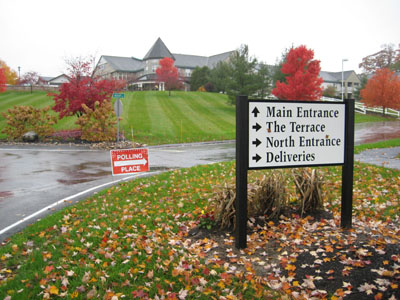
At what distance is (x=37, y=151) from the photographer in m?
17.6

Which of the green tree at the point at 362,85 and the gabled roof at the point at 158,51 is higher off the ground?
the gabled roof at the point at 158,51

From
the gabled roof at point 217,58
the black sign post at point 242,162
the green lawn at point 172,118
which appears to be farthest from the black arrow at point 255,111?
the gabled roof at point 217,58

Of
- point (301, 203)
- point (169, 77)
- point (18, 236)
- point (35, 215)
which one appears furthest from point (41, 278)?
point (169, 77)

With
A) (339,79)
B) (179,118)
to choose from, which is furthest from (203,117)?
(339,79)

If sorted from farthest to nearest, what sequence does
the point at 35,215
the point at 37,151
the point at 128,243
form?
1. the point at 37,151
2. the point at 35,215
3. the point at 128,243

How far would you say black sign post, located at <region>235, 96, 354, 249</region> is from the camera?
461 centimetres

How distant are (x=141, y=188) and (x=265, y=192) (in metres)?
3.83

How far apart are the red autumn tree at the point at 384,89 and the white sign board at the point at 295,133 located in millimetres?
41118

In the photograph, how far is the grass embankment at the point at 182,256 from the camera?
369 cm

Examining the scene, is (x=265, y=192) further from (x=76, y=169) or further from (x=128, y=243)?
(x=76, y=169)

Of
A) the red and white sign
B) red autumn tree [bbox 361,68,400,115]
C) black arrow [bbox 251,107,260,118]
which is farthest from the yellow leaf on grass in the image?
red autumn tree [bbox 361,68,400,115]

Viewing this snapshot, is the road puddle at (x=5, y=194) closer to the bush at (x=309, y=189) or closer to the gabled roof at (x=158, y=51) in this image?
the bush at (x=309, y=189)

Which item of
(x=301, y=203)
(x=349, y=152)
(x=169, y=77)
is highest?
(x=169, y=77)

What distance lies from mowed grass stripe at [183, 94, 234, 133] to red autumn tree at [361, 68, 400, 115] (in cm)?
1865
